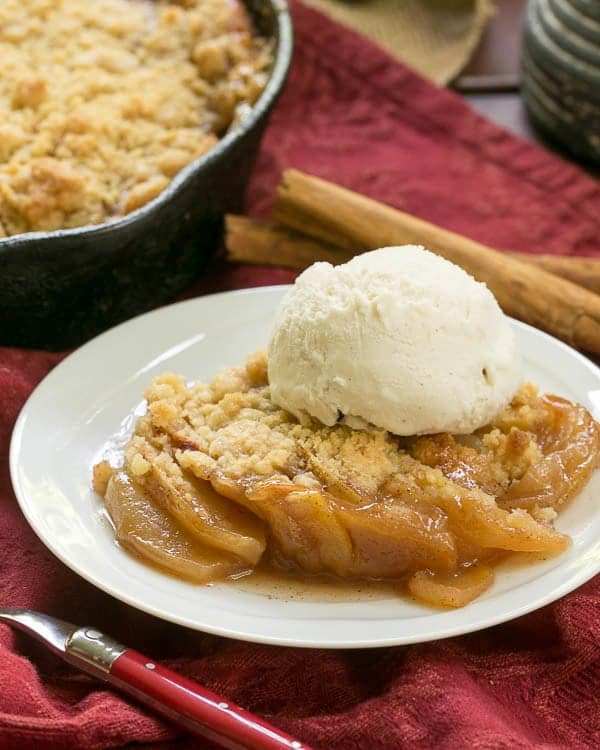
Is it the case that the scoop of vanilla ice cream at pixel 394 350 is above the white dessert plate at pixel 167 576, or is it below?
above

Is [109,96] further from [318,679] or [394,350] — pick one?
[318,679]

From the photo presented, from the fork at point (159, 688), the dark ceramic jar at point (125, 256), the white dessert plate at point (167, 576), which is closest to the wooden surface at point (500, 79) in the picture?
the dark ceramic jar at point (125, 256)

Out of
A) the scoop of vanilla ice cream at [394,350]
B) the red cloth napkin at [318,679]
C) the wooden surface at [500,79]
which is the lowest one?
the red cloth napkin at [318,679]

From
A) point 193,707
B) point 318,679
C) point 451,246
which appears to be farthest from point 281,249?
point 193,707

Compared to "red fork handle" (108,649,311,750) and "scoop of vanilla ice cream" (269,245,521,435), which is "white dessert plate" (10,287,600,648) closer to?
"red fork handle" (108,649,311,750)

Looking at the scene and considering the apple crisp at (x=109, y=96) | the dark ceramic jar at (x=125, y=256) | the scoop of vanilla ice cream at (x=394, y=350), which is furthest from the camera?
the apple crisp at (x=109, y=96)

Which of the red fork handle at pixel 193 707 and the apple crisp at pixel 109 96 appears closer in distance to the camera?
the red fork handle at pixel 193 707

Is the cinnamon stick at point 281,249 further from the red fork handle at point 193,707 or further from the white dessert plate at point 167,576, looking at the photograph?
the red fork handle at point 193,707
